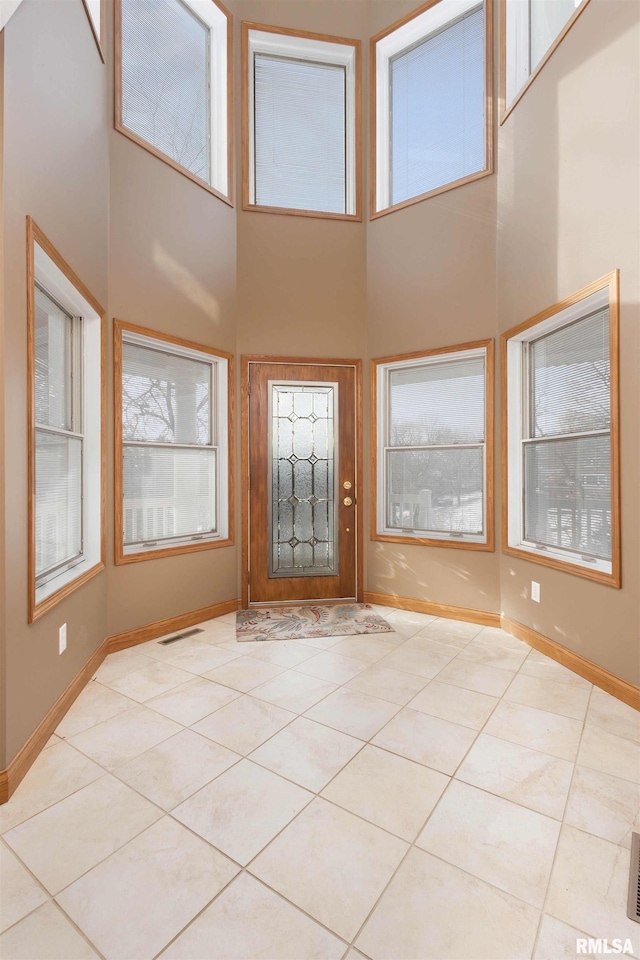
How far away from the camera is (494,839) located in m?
1.51

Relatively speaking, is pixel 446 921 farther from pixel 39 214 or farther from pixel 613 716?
pixel 39 214

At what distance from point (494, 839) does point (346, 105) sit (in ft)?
16.8

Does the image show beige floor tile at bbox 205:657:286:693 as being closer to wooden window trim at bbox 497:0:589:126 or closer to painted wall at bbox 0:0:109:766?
painted wall at bbox 0:0:109:766

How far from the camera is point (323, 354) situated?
402 cm

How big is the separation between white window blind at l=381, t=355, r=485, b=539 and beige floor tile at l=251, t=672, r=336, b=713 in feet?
5.54

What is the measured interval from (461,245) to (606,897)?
3705 millimetres

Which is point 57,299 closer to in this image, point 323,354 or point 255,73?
point 323,354

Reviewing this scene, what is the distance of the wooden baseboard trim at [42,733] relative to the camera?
1.70m

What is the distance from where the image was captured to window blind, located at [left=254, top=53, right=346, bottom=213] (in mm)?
4051

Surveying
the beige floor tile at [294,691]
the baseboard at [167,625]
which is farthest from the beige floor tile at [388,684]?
the baseboard at [167,625]

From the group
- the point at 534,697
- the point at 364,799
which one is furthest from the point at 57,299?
the point at 534,697

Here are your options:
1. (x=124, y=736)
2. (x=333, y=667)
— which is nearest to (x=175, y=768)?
(x=124, y=736)

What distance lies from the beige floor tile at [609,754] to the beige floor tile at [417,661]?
0.82 m

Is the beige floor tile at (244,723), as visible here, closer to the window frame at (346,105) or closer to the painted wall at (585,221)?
the painted wall at (585,221)
